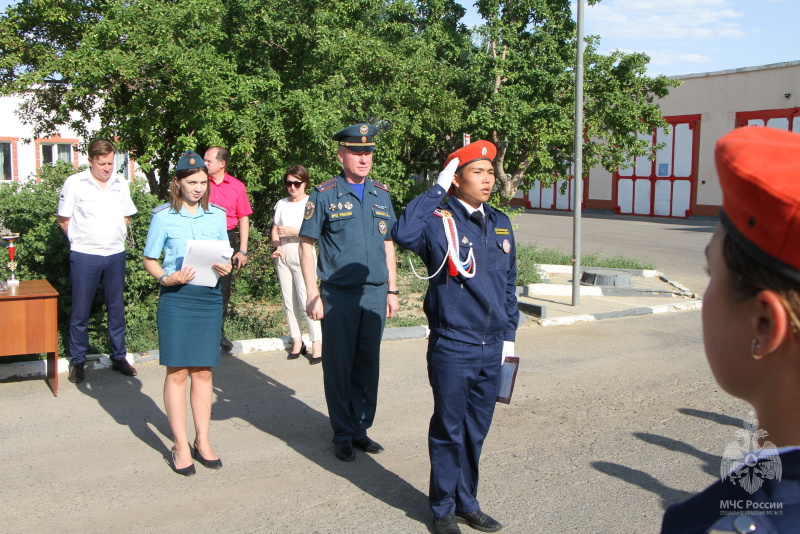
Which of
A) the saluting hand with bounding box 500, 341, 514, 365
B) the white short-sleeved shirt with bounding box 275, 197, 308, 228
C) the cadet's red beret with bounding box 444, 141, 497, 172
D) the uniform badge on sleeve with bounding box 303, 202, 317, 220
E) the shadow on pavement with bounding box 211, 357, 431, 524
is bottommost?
the shadow on pavement with bounding box 211, 357, 431, 524

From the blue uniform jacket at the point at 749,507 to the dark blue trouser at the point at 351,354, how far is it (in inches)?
160

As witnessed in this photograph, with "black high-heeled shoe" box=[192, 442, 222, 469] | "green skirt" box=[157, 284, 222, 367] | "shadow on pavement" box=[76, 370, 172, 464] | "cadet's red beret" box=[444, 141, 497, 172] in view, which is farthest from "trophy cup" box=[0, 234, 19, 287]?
"cadet's red beret" box=[444, 141, 497, 172]

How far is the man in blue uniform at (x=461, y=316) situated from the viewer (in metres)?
3.93

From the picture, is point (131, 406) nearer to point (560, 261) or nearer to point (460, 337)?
point (460, 337)

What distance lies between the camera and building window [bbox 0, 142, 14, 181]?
30.6m

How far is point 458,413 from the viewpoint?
3939 millimetres

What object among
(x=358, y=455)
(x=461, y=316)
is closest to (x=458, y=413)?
(x=461, y=316)

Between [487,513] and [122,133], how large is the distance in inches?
308

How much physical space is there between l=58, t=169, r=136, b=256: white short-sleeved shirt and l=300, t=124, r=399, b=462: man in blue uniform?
251cm

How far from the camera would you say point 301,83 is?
10.0 meters

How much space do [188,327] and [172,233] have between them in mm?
633

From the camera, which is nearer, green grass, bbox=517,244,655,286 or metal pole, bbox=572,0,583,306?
metal pole, bbox=572,0,583,306

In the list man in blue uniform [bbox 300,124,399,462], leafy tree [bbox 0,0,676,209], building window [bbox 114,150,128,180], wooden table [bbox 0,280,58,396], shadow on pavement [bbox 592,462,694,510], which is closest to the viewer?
shadow on pavement [bbox 592,462,694,510]

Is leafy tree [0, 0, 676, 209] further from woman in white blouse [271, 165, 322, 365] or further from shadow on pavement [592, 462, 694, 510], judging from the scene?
shadow on pavement [592, 462, 694, 510]
